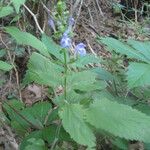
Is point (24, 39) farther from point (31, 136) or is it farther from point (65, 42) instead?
point (31, 136)

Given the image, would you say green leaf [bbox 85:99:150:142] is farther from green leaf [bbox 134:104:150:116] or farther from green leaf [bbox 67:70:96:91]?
green leaf [bbox 134:104:150:116]

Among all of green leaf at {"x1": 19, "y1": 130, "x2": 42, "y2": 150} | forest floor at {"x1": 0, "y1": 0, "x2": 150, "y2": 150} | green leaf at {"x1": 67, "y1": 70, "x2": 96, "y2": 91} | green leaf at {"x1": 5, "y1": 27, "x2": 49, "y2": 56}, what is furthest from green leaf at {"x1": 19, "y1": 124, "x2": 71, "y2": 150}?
forest floor at {"x1": 0, "y1": 0, "x2": 150, "y2": 150}

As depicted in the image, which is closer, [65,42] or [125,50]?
[65,42]

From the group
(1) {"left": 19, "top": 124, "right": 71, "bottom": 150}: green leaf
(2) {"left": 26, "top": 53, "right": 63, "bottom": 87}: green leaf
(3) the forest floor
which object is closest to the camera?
(2) {"left": 26, "top": 53, "right": 63, "bottom": 87}: green leaf

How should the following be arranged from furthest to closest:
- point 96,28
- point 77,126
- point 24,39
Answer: point 96,28 < point 24,39 < point 77,126

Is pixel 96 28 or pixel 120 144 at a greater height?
pixel 120 144

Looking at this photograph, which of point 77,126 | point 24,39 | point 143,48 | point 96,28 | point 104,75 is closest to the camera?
point 77,126

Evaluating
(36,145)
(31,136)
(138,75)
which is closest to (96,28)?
(138,75)

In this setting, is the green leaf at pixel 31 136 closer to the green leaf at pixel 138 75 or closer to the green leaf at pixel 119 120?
the green leaf at pixel 119 120

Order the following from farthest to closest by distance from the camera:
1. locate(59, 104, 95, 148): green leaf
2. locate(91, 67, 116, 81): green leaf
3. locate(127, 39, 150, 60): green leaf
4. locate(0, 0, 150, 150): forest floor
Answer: locate(0, 0, 150, 150): forest floor
locate(91, 67, 116, 81): green leaf
locate(127, 39, 150, 60): green leaf
locate(59, 104, 95, 148): green leaf
